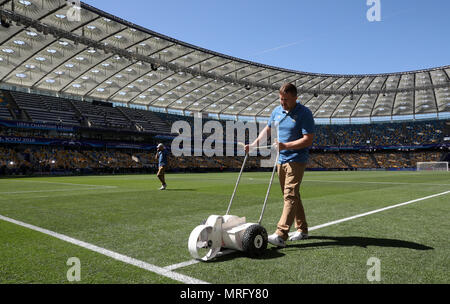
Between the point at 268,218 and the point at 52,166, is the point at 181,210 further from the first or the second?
the point at 52,166

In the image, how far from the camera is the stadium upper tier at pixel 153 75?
93.5 feet

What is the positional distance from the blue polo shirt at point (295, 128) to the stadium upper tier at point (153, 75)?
1068 inches

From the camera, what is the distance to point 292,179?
4.00 metres

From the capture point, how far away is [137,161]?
5050cm

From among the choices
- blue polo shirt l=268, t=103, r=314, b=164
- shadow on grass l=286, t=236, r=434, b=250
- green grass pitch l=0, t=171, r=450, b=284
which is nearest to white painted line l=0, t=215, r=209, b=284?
green grass pitch l=0, t=171, r=450, b=284

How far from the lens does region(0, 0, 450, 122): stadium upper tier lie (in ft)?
93.5

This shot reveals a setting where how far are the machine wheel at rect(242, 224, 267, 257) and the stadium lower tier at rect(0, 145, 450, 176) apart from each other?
126 ft

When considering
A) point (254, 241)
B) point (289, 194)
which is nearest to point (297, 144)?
point (289, 194)

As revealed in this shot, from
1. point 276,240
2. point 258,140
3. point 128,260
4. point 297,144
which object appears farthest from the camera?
point 258,140

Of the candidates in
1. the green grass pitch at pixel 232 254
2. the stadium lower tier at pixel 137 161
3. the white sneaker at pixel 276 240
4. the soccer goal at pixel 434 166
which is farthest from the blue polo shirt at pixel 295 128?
the soccer goal at pixel 434 166

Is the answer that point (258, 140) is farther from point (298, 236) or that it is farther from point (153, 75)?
point (153, 75)

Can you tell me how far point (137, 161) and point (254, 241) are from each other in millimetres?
49202
